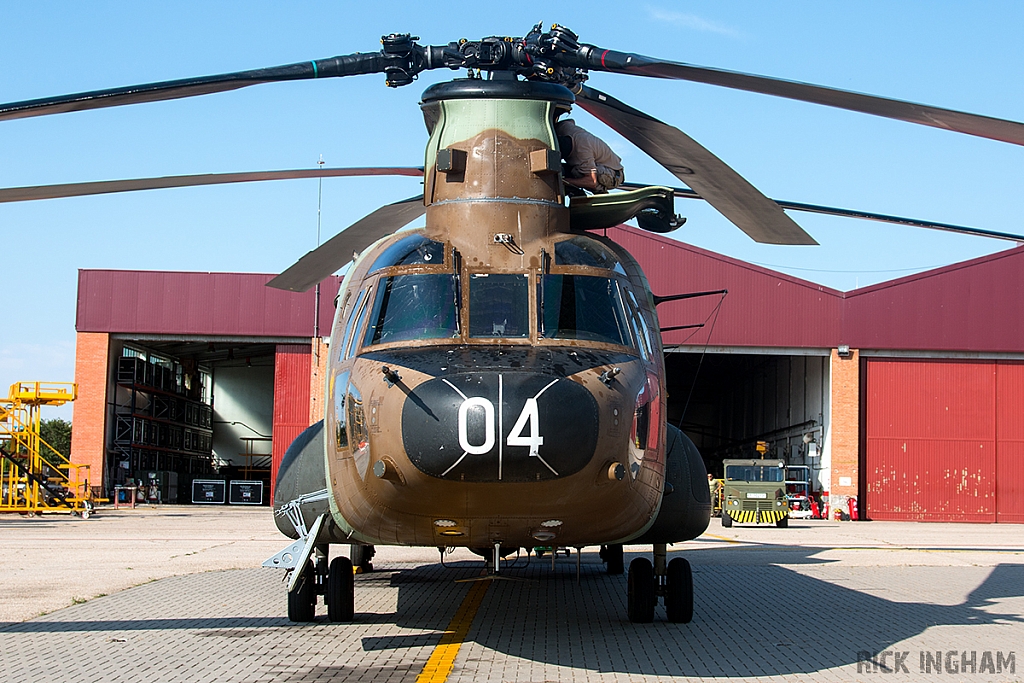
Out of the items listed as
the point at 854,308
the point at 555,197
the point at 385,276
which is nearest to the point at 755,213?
the point at 555,197

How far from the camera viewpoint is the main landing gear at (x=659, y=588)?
8828 millimetres

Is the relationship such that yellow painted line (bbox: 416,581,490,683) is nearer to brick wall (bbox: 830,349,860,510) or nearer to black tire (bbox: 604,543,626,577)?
black tire (bbox: 604,543,626,577)

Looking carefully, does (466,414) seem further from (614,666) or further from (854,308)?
(854,308)

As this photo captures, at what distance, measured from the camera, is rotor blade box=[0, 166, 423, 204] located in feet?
24.5

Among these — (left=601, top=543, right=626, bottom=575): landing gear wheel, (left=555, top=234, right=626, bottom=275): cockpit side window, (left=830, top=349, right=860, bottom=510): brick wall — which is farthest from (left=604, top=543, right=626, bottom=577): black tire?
(left=830, top=349, right=860, bottom=510): brick wall

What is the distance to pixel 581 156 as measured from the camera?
8.93 metres

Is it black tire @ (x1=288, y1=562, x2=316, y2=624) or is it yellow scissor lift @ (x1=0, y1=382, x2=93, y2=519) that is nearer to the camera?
black tire @ (x1=288, y1=562, x2=316, y2=624)

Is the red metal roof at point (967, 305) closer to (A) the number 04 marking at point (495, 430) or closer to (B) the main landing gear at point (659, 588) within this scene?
(B) the main landing gear at point (659, 588)

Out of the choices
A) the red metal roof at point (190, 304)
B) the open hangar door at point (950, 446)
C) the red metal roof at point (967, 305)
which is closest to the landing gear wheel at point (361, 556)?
the red metal roof at point (190, 304)

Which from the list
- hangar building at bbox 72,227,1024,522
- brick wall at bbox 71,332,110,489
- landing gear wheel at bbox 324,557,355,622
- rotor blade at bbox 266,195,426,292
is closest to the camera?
landing gear wheel at bbox 324,557,355,622

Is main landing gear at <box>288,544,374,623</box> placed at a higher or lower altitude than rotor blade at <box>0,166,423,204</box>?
lower

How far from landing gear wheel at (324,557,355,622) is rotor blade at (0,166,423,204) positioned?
327cm

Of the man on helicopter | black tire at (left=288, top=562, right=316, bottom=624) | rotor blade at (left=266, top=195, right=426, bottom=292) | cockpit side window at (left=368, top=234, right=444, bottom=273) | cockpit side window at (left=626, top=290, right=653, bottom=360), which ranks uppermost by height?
the man on helicopter

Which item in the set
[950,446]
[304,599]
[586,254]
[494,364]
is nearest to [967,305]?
[950,446]
